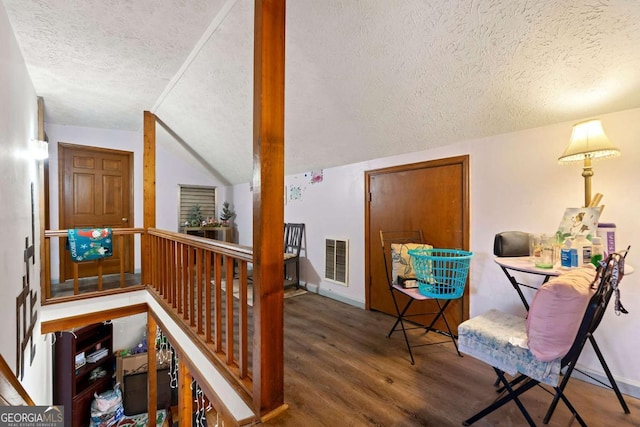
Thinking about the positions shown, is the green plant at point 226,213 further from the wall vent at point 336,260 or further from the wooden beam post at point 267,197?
the wooden beam post at point 267,197

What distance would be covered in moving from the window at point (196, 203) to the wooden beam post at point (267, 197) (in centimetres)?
439

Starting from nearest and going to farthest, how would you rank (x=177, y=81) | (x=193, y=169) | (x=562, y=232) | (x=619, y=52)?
1. (x=619, y=52)
2. (x=562, y=232)
3. (x=177, y=81)
4. (x=193, y=169)

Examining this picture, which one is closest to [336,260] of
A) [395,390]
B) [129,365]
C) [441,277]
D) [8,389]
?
[441,277]

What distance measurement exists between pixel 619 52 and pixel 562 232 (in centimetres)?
97

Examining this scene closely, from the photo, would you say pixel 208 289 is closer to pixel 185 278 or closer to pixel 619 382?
pixel 185 278

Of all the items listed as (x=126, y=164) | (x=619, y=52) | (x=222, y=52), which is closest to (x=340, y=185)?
(x=222, y=52)

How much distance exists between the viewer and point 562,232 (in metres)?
1.63

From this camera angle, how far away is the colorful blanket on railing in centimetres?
307

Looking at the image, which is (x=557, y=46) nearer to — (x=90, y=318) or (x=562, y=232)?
(x=562, y=232)

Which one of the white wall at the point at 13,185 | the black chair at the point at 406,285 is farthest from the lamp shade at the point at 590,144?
the white wall at the point at 13,185

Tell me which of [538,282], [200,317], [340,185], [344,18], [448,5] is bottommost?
[200,317]

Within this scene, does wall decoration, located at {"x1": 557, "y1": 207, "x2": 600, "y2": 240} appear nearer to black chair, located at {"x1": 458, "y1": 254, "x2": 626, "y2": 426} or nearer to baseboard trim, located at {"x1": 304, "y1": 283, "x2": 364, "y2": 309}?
black chair, located at {"x1": 458, "y1": 254, "x2": 626, "y2": 426}

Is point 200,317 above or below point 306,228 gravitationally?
below

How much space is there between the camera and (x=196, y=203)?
17.5 ft
